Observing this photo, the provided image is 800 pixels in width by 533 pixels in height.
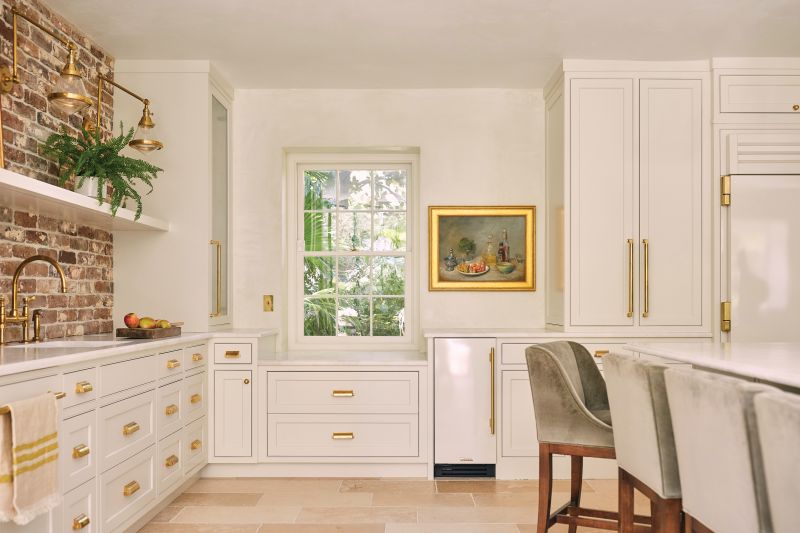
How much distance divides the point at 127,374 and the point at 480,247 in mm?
2691

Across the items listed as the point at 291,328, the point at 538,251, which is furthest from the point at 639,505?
the point at 291,328

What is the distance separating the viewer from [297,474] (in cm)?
432

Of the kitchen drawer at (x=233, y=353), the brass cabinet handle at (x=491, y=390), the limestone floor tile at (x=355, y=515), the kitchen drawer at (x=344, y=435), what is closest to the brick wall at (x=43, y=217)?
the kitchen drawer at (x=233, y=353)

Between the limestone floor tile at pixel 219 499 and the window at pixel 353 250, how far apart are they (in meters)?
1.38

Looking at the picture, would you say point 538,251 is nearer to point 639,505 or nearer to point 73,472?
point 639,505

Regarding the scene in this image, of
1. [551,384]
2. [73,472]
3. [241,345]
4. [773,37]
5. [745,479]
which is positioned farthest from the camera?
[241,345]

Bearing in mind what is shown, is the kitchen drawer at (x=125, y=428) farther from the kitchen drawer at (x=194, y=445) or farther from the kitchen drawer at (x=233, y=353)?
the kitchen drawer at (x=233, y=353)

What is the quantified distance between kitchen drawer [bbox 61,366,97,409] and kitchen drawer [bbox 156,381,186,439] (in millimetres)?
694

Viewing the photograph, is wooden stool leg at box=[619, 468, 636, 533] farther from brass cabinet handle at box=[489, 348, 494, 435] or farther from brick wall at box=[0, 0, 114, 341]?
brick wall at box=[0, 0, 114, 341]

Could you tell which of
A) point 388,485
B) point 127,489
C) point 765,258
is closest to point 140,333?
point 127,489

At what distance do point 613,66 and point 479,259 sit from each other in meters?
1.59

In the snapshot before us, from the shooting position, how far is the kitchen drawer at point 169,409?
3.46 metres

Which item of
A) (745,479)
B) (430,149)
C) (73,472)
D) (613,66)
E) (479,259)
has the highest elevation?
(613,66)

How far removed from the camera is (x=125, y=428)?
304 cm
